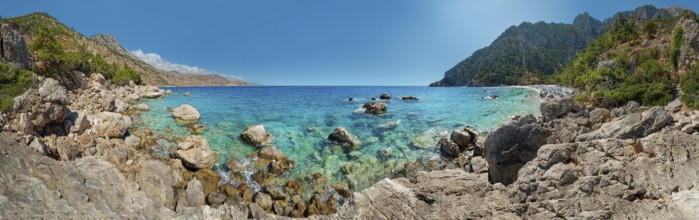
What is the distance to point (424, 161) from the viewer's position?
2100 cm

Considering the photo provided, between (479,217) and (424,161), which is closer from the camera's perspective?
(479,217)

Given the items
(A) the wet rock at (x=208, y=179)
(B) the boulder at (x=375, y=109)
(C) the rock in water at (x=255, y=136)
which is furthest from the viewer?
(B) the boulder at (x=375, y=109)

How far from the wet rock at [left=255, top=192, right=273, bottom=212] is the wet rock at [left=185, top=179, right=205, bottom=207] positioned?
8.83 feet

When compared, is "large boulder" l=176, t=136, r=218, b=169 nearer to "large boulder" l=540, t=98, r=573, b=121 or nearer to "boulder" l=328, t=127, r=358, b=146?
"boulder" l=328, t=127, r=358, b=146

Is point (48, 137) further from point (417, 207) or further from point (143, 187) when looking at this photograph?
point (417, 207)

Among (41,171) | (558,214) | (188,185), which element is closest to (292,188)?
(188,185)

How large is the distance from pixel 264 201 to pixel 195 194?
11.5 ft

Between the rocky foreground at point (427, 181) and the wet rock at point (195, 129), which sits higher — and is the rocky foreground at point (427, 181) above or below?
above

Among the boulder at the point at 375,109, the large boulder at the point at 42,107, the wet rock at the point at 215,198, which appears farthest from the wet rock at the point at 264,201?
the boulder at the point at 375,109

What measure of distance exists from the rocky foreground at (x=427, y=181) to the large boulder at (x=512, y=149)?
40 millimetres

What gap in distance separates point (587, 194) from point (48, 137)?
87.9 feet

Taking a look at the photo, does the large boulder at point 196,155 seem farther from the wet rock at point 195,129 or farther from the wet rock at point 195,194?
the wet rock at point 195,129

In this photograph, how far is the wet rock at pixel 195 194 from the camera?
13.9 metres

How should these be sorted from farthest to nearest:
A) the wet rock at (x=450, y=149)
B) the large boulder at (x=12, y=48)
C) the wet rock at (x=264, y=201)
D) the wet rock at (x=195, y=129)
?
1. the large boulder at (x=12, y=48)
2. the wet rock at (x=195, y=129)
3. the wet rock at (x=450, y=149)
4. the wet rock at (x=264, y=201)
